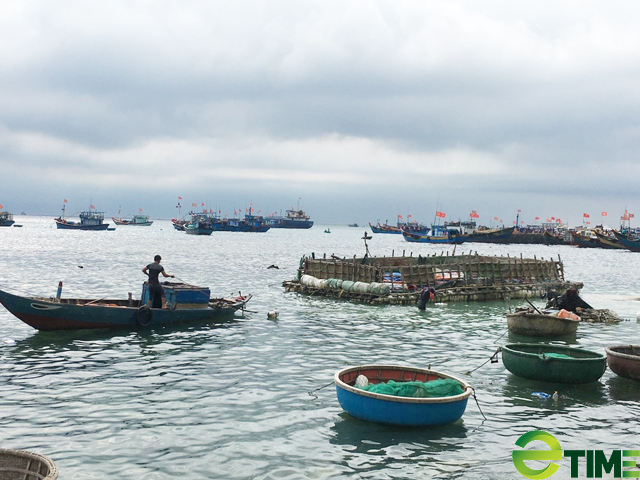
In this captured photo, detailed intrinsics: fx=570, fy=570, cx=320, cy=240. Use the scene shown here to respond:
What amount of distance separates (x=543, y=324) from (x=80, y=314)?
17457mm

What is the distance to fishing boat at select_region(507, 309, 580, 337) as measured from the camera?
21.9 metres

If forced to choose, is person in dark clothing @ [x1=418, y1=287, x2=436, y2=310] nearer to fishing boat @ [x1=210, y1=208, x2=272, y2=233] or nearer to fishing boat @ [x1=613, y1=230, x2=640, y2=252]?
fishing boat @ [x1=613, y1=230, x2=640, y2=252]

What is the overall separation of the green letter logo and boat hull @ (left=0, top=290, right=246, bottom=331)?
15.1 meters

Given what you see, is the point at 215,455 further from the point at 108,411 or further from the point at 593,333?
the point at 593,333

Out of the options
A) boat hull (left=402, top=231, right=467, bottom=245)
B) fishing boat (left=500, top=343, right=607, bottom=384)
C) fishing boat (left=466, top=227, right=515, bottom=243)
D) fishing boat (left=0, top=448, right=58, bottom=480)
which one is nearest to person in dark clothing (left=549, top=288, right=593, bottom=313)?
fishing boat (left=500, top=343, right=607, bottom=384)

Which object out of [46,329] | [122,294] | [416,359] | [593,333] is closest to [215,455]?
[416,359]

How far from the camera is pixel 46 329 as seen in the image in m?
20.8

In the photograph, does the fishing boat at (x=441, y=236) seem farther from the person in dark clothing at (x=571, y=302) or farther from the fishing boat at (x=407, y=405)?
the fishing boat at (x=407, y=405)

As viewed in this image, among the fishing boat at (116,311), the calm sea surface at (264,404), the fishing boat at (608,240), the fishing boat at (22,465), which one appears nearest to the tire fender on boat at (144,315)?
the fishing boat at (116,311)

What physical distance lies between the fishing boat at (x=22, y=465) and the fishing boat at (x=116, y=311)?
45.6 ft

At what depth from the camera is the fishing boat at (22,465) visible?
23.8 feet

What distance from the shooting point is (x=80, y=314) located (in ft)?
68.2

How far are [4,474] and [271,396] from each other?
282 inches

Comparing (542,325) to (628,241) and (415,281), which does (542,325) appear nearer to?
(415,281)
